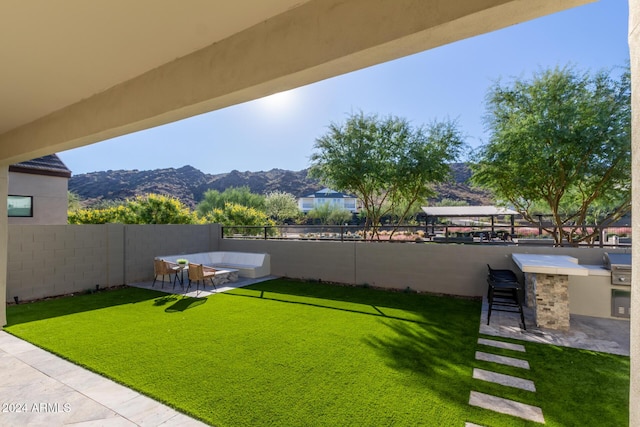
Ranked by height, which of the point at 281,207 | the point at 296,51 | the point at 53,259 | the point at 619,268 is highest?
the point at 281,207

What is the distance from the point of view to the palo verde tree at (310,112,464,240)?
370 inches

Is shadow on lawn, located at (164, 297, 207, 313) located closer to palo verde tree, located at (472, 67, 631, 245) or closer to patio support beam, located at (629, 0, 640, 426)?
patio support beam, located at (629, 0, 640, 426)

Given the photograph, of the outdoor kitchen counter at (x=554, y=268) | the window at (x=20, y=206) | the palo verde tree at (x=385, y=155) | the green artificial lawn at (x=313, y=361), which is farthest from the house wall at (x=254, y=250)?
the window at (x=20, y=206)

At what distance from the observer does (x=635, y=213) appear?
0.77m

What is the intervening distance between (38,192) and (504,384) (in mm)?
15435

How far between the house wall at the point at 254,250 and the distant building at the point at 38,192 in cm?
597

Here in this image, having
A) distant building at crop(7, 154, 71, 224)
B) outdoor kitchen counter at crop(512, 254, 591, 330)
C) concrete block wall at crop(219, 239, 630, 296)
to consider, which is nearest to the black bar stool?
outdoor kitchen counter at crop(512, 254, 591, 330)

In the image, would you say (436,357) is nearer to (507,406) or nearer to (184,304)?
(507,406)

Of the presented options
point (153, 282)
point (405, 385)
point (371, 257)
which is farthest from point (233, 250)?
point (405, 385)

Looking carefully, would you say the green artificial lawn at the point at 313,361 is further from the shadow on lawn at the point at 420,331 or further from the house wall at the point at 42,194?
the house wall at the point at 42,194

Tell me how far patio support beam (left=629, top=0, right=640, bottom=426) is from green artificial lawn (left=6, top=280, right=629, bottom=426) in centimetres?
225

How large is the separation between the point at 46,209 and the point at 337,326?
13007 millimetres

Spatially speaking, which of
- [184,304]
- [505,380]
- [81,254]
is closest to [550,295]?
[505,380]

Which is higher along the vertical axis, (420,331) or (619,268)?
(619,268)
